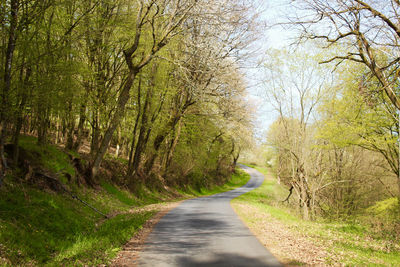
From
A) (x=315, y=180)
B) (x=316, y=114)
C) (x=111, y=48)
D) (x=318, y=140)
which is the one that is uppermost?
(x=111, y=48)

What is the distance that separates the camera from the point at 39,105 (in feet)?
28.5

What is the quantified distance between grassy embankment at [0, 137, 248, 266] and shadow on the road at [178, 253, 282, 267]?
1587 millimetres

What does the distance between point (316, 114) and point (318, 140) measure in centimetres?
151

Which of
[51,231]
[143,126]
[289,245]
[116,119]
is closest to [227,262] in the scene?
[289,245]

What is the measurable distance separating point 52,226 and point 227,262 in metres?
4.68

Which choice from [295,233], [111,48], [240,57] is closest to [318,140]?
[240,57]

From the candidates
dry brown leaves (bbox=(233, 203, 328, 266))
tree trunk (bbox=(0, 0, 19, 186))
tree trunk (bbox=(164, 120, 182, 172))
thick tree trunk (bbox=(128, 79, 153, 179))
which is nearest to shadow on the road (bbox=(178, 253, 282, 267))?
dry brown leaves (bbox=(233, 203, 328, 266))

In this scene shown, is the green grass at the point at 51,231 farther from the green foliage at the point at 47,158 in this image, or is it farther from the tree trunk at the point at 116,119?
the tree trunk at the point at 116,119

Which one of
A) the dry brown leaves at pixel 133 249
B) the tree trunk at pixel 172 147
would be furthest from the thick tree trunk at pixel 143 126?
the dry brown leaves at pixel 133 249

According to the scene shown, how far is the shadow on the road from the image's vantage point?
602 cm

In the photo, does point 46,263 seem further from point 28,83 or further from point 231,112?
point 231,112

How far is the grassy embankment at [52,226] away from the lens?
5930 mm

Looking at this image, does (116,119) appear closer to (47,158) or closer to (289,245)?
(47,158)

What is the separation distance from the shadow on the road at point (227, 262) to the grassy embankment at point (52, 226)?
62.5 inches
